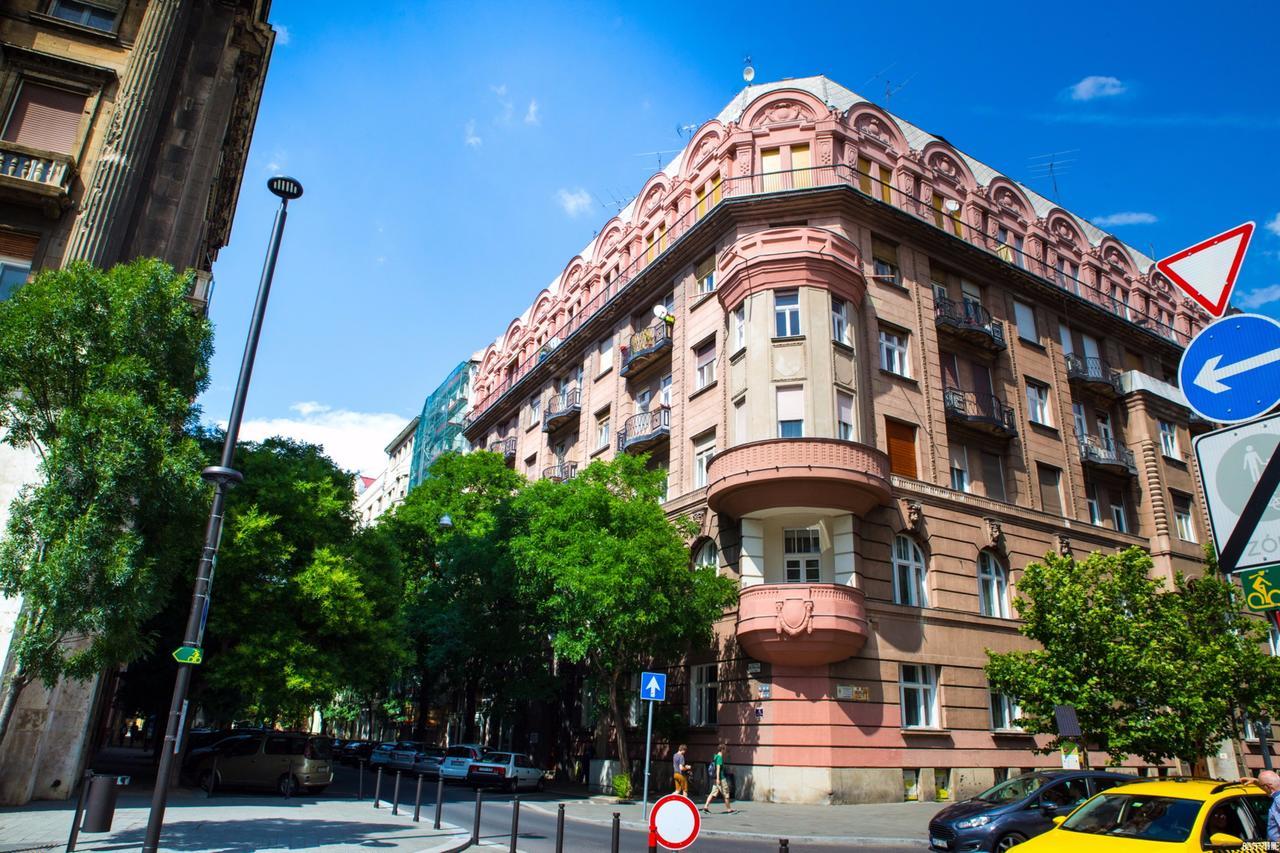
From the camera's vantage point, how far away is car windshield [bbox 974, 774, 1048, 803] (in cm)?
1377

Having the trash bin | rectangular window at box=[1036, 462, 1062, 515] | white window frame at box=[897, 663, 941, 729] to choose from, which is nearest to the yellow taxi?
the trash bin

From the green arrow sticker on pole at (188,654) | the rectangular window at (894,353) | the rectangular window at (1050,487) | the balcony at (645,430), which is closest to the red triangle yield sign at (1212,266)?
Answer: the green arrow sticker on pole at (188,654)

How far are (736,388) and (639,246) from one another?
1235 cm

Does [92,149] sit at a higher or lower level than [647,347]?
lower

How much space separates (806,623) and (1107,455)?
59.4ft

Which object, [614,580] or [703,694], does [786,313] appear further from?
[703,694]

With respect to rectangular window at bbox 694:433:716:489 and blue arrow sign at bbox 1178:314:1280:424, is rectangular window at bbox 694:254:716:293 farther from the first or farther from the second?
blue arrow sign at bbox 1178:314:1280:424

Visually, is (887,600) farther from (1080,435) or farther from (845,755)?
(1080,435)

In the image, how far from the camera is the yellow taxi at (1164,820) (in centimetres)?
773

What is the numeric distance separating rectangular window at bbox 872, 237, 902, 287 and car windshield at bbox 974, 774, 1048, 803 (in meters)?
18.5

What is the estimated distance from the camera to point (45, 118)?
2011 centimetres

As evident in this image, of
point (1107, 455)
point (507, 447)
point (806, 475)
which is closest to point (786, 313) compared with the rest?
point (806, 475)

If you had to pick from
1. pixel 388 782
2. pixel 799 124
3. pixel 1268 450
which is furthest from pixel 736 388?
pixel 1268 450

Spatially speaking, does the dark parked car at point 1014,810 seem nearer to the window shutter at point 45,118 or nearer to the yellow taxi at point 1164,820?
the yellow taxi at point 1164,820
